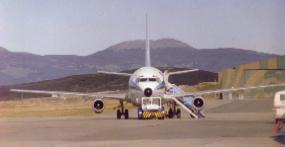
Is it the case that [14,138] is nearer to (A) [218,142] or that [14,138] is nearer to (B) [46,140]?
(B) [46,140]

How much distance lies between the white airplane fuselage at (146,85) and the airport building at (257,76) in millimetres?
57063

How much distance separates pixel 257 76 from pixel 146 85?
68131 mm

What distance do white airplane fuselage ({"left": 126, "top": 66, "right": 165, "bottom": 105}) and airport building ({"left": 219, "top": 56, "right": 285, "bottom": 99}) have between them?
57.1m

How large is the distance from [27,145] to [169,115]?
1201 inches

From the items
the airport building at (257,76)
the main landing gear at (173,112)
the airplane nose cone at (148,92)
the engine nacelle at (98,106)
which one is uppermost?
the airport building at (257,76)

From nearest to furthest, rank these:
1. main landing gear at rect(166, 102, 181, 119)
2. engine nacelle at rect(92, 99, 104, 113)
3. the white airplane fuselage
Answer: the white airplane fuselage < engine nacelle at rect(92, 99, 104, 113) < main landing gear at rect(166, 102, 181, 119)

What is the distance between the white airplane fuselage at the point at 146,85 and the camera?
1997 inches

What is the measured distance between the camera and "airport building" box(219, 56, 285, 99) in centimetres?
11194

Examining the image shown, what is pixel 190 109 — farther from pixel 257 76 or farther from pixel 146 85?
pixel 257 76

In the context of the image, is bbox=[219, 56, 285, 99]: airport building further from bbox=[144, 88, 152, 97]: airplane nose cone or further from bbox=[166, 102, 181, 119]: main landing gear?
bbox=[144, 88, 152, 97]: airplane nose cone

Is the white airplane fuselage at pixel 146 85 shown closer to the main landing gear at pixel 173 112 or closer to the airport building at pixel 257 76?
the main landing gear at pixel 173 112

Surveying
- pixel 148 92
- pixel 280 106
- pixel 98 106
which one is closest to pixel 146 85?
pixel 148 92

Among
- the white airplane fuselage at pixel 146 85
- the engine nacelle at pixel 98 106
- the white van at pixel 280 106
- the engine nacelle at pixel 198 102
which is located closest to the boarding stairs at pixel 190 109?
the engine nacelle at pixel 198 102

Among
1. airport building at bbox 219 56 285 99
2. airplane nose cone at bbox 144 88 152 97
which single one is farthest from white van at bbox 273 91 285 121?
airport building at bbox 219 56 285 99
